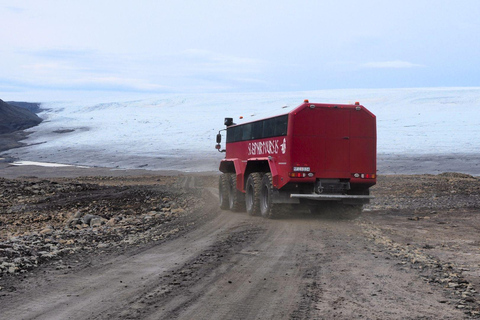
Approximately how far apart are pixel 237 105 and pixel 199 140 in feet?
64.6

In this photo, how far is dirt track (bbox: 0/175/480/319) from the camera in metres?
5.91

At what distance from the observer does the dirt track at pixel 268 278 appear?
5906 mm

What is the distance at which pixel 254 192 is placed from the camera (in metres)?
15.7

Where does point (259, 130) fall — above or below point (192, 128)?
below

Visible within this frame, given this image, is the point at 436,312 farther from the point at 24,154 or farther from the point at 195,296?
the point at 24,154

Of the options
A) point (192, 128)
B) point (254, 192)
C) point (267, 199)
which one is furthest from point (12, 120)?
point (267, 199)

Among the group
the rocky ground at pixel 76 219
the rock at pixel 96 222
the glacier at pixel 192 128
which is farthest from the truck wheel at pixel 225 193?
the glacier at pixel 192 128

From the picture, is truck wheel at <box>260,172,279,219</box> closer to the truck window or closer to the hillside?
the truck window

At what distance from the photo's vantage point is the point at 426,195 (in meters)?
23.6

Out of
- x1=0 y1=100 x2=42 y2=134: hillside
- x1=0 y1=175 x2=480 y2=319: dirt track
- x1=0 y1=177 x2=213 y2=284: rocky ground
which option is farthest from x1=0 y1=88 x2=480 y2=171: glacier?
x1=0 y1=175 x2=480 y2=319: dirt track

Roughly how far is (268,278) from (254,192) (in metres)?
8.34

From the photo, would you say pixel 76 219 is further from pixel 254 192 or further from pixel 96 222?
pixel 254 192

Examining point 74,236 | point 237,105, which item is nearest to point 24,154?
point 237,105

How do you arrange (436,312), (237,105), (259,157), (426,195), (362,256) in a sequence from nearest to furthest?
(436,312) < (362,256) < (259,157) < (426,195) < (237,105)
